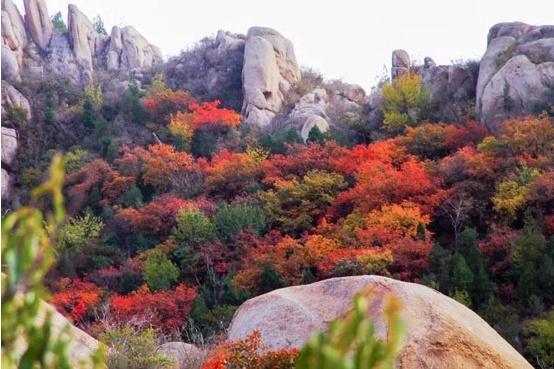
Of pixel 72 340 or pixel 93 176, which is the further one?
pixel 93 176

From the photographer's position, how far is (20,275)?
142cm

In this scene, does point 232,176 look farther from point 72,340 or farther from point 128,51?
point 72,340

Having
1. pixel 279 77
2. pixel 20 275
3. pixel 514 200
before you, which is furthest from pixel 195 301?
pixel 279 77

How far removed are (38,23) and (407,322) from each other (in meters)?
37.8

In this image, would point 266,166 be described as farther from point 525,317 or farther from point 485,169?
point 525,317

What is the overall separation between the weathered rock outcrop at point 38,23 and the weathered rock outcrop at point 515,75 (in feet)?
78.4

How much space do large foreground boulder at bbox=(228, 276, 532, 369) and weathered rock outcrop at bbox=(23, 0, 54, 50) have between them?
34883mm

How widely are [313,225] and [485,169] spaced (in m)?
5.09

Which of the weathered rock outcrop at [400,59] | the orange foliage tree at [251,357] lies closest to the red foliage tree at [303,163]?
the weathered rock outcrop at [400,59]

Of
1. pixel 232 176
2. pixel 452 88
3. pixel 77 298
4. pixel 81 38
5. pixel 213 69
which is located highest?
pixel 81 38

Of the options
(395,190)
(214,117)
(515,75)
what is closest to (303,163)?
(395,190)

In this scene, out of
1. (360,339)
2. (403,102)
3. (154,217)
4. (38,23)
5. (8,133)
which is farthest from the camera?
(38,23)

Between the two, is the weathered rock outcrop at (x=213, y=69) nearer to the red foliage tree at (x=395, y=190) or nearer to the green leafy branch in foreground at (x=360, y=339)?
the red foliage tree at (x=395, y=190)

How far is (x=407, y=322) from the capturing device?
7.34 metres
